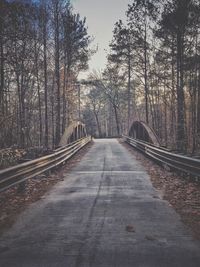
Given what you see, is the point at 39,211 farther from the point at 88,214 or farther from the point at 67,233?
the point at 67,233

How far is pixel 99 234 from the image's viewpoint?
205 inches

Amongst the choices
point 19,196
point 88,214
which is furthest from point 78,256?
point 19,196

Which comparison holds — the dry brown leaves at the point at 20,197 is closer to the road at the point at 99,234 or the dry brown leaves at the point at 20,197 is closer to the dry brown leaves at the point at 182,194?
the road at the point at 99,234

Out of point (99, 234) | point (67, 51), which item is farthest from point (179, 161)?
point (67, 51)

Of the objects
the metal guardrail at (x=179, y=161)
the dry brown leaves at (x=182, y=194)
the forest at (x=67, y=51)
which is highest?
the forest at (x=67, y=51)

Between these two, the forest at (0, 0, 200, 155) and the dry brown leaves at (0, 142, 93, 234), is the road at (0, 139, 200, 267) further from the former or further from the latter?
the forest at (0, 0, 200, 155)

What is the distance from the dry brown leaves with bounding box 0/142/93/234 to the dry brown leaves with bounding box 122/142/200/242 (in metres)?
3.08

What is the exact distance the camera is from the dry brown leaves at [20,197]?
253 inches

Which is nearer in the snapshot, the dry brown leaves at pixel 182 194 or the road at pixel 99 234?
the road at pixel 99 234

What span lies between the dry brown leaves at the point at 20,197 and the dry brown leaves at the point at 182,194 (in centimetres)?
308

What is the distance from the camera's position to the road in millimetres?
4211

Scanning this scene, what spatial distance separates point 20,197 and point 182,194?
3.99 m

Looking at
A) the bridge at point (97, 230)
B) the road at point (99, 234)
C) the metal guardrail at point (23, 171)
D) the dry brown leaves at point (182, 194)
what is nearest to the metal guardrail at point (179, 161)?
the bridge at point (97, 230)

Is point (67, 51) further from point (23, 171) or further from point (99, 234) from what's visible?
point (99, 234)
